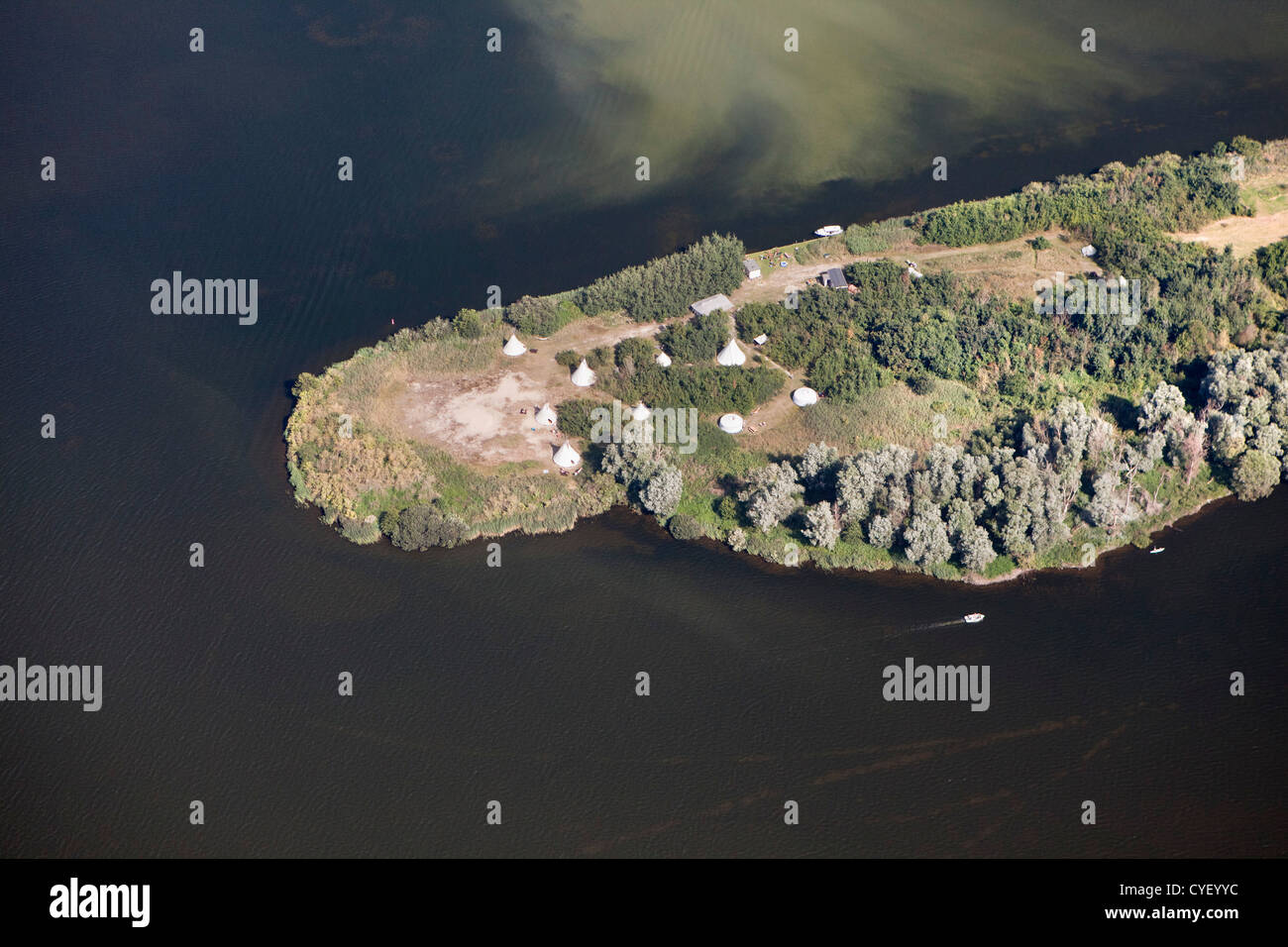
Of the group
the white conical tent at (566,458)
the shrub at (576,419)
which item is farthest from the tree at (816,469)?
the shrub at (576,419)

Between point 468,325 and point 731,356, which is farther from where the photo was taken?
point 468,325

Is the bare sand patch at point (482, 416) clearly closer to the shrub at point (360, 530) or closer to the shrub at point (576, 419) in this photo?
the shrub at point (576, 419)

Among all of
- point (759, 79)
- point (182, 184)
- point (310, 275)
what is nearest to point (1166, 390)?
point (759, 79)

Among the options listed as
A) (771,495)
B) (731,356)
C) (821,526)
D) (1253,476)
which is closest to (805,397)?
(731,356)

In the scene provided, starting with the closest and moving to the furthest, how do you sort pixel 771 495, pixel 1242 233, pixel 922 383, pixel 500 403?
pixel 771 495 → pixel 922 383 → pixel 500 403 → pixel 1242 233

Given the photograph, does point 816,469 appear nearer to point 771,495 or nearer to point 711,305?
point 771,495

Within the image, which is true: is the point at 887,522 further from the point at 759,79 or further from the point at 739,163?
the point at 759,79
